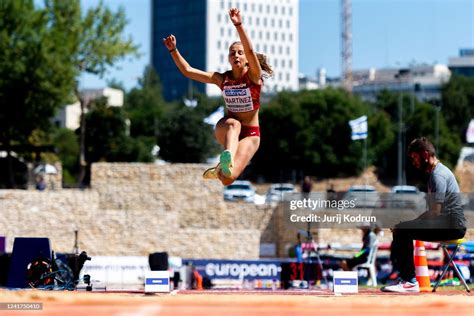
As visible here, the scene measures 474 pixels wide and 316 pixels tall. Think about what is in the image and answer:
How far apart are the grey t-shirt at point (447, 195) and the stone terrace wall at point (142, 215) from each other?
27.5 meters

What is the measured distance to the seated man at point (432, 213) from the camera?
1254cm

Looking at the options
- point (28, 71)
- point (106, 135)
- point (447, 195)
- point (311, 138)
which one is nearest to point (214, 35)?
point (311, 138)

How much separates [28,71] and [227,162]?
40.1m

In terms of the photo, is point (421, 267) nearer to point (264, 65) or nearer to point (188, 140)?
point (264, 65)

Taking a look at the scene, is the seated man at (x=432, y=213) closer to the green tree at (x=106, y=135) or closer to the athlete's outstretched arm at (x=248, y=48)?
the athlete's outstretched arm at (x=248, y=48)

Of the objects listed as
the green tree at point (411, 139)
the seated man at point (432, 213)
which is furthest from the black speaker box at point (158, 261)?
the green tree at point (411, 139)

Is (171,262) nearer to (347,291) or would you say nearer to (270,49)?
(347,291)

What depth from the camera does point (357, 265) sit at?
2178 centimetres

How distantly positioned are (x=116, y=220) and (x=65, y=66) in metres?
12.5

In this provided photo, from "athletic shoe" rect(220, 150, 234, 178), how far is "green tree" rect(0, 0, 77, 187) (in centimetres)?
3917

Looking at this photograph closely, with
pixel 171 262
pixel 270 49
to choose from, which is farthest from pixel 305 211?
pixel 270 49

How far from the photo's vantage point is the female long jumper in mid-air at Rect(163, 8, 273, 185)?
40.1 feet

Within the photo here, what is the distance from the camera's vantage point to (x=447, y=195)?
12547 millimetres

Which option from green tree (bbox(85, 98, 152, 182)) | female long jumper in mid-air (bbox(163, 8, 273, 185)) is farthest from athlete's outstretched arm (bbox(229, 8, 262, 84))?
green tree (bbox(85, 98, 152, 182))
